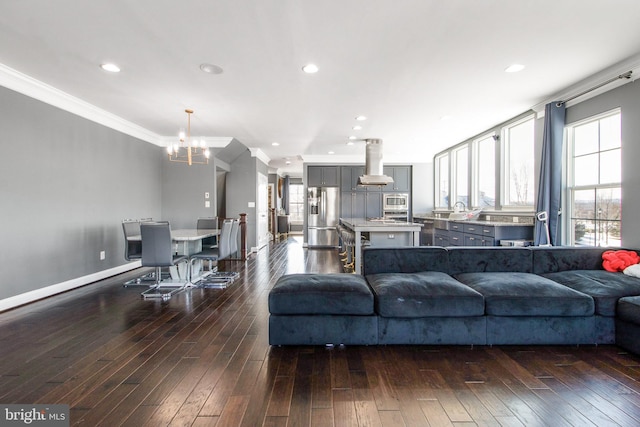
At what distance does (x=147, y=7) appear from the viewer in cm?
216

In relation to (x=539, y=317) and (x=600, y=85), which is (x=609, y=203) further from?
(x=539, y=317)

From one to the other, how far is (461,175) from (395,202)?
1.84 metres

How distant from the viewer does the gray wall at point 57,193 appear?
10.8 ft

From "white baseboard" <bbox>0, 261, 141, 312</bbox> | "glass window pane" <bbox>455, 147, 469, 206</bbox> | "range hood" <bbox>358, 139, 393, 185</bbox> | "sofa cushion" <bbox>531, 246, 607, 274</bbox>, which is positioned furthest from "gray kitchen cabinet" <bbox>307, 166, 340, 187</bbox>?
"sofa cushion" <bbox>531, 246, 607, 274</bbox>

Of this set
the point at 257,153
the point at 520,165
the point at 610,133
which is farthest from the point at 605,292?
the point at 257,153

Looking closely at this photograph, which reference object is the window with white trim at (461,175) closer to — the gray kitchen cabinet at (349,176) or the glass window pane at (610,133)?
the gray kitchen cabinet at (349,176)

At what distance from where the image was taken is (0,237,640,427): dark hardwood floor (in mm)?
1582

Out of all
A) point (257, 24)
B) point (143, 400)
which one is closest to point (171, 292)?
point (143, 400)

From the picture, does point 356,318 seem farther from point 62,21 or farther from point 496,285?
point 62,21

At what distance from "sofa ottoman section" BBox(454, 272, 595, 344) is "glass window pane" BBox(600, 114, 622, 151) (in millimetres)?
2219

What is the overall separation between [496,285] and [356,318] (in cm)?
120

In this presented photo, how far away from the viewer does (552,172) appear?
3967 mm

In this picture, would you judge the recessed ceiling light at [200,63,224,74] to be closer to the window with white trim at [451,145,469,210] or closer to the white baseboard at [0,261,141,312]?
the white baseboard at [0,261,141,312]

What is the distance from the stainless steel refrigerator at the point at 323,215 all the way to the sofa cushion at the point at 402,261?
17.1 feet
